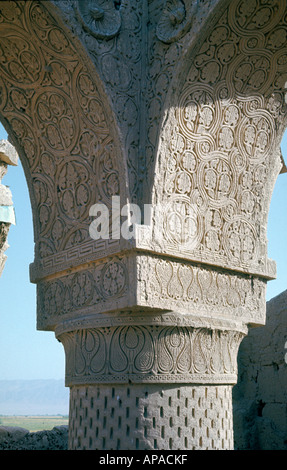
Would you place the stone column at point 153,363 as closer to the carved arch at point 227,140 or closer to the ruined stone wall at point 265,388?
the carved arch at point 227,140

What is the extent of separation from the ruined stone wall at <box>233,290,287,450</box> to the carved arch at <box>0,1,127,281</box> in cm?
466

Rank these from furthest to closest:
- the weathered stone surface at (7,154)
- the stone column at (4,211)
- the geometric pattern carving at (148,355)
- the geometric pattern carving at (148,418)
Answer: the weathered stone surface at (7,154)
the stone column at (4,211)
the geometric pattern carving at (148,355)
the geometric pattern carving at (148,418)

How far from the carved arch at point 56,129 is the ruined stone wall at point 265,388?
4660mm

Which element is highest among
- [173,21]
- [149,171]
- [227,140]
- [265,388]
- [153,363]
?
[173,21]

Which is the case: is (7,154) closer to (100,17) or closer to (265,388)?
(100,17)

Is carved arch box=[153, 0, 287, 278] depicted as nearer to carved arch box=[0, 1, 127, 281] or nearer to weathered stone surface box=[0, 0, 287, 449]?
weathered stone surface box=[0, 0, 287, 449]

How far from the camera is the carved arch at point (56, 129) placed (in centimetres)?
354

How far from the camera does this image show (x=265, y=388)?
795 centimetres

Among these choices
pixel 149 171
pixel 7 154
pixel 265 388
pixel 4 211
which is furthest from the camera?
pixel 265 388

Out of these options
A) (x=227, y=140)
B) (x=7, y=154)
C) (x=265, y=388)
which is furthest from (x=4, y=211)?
(x=265, y=388)

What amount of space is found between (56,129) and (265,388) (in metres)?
5.41

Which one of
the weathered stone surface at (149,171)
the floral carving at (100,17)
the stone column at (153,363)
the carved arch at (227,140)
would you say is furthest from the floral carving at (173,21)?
the stone column at (153,363)
